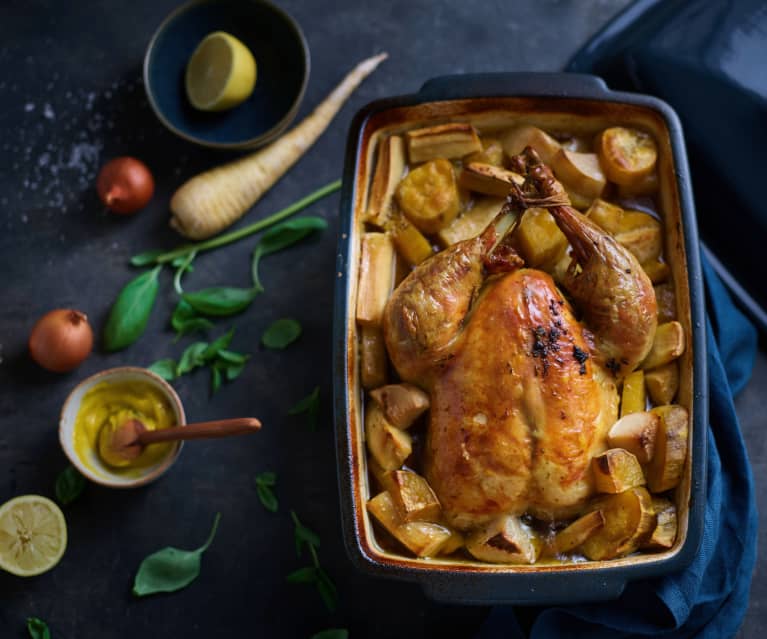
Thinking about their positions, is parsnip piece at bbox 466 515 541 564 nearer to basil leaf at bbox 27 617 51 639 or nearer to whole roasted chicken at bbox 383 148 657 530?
whole roasted chicken at bbox 383 148 657 530

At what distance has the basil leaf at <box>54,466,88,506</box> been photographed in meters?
2.61

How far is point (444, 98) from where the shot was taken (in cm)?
225

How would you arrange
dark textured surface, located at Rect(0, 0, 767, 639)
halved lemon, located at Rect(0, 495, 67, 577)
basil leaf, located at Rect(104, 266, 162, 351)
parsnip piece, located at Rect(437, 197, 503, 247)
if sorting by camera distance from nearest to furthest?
parsnip piece, located at Rect(437, 197, 503, 247) < halved lemon, located at Rect(0, 495, 67, 577) < dark textured surface, located at Rect(0, 0, 767, 639) < basil leaf, located at Rect(104, 266, 162, 351)

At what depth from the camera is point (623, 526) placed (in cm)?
202

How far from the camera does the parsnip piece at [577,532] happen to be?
202 cm

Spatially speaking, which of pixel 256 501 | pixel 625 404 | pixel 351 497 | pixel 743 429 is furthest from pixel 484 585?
pixel 743 429

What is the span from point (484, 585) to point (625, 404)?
581 mm

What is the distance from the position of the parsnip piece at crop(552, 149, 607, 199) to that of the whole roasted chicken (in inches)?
6.4

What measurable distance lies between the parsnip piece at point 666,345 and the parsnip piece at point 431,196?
2.07 ft

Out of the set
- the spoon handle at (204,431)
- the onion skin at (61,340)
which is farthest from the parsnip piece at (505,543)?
the onion skin at (61,340)

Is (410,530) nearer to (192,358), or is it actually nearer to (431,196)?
(431,196)

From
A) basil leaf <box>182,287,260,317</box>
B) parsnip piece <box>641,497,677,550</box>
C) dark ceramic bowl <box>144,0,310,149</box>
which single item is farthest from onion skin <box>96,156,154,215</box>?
parsnip piece <box>641,497,677,550</box>

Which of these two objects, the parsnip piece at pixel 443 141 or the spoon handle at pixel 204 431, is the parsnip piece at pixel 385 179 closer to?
the parsnip piece at pixel 443 141

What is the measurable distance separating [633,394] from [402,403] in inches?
23.2
